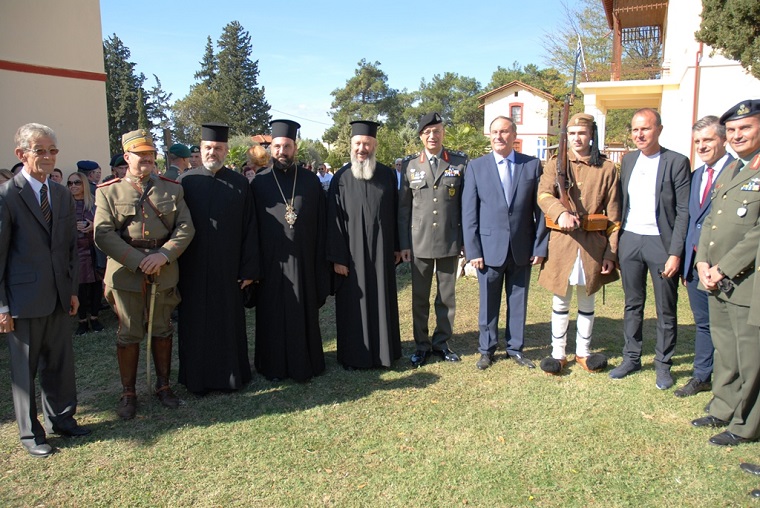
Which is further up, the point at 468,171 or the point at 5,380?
the point at 468,171

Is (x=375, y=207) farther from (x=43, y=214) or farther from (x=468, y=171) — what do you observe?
(x=43, y=214)

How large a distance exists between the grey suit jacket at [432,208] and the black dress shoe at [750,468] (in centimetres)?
262

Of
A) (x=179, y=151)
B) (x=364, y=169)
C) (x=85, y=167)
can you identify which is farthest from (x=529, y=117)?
(x=364, y=169)

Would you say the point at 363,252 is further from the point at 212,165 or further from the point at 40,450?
the point at 40,450

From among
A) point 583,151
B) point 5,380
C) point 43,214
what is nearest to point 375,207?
point 583,151

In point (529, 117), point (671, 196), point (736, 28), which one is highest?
point (529, 117)

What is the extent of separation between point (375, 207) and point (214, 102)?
5706 centimetres

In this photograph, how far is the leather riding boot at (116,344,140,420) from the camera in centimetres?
414

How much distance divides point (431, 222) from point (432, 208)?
0.13 metres

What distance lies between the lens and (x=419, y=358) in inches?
204

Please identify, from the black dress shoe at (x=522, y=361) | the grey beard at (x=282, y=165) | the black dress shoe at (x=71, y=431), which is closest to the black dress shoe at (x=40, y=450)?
the black dress shoe at (x=71, y=431)

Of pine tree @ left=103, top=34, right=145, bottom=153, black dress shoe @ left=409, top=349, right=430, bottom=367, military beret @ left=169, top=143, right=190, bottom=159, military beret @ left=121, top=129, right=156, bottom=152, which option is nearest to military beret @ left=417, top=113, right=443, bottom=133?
black dress shoe @ left=409, top=349, right=430, bottom=367

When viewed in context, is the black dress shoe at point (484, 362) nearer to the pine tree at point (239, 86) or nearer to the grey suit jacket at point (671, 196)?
the grey suit jacket at point (671, 196)

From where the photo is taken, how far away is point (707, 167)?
4.33 meters
